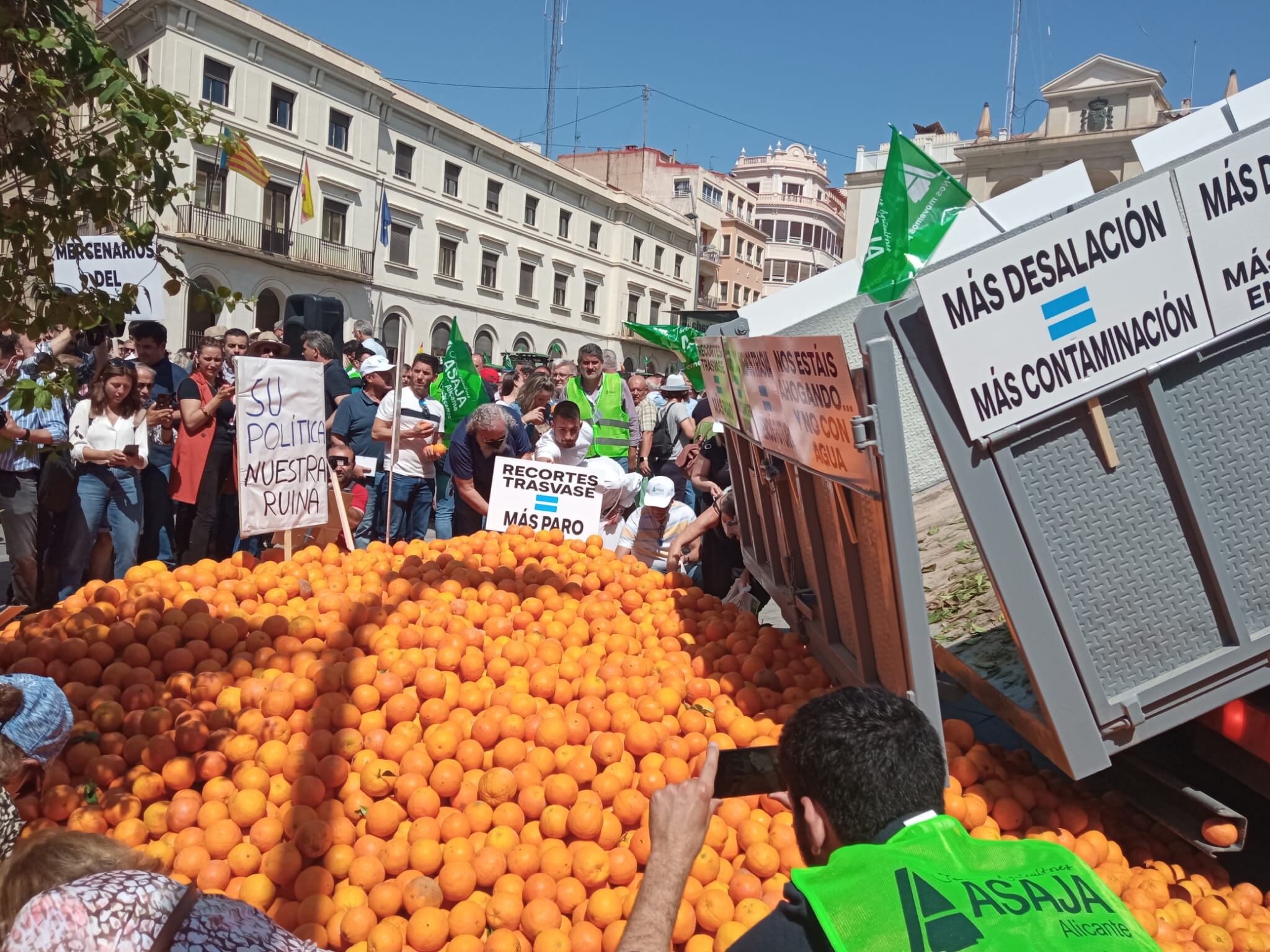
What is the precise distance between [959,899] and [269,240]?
35.5 m

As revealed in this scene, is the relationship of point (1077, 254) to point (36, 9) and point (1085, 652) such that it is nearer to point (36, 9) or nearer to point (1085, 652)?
point (1085, 652)

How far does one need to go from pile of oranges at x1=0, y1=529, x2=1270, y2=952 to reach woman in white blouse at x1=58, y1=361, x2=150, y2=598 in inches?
87.2

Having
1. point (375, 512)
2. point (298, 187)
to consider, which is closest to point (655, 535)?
point (375, 512)

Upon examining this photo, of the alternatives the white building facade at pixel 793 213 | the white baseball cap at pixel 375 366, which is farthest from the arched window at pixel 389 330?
the white building facade at pixel 793 213

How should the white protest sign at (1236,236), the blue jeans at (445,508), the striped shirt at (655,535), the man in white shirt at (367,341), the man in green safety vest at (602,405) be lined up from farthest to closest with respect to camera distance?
the man in green safety vest at (602,405), the man in white shirt at (367,341), the blue jeans at (445,508), the striped shirt at (655,535), the white protest sign at (1236,236)

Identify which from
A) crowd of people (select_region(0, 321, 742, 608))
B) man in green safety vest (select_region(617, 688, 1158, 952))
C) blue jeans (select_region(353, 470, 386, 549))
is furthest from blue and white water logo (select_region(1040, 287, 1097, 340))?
blue jeans (select_region(353, 470, 386, 549))

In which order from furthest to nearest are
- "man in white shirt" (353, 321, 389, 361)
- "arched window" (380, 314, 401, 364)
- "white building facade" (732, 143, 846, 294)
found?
"white building facade" (732, 143, 846, 294) → "arched window" (380, 314, 401, 364) → "man in white shirt" (353, 321, 389, 361)

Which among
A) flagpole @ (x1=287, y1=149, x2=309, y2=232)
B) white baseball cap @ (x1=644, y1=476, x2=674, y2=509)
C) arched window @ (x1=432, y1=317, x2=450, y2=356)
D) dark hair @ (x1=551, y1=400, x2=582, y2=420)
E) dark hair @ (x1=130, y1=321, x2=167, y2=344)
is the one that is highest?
flagpole @ (x1=287, y1=149, x2=309, y2=232)

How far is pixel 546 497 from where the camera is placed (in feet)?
22.1

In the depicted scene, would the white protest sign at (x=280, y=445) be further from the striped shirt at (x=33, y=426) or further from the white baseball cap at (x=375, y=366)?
the white baseball cap at (x=375, y=366)

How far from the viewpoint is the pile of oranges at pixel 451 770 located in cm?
260

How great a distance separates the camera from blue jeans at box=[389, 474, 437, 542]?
803 cm

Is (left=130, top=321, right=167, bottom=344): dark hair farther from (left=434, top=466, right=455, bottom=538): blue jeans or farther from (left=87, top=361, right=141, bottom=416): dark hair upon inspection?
(left=434, top=466, right=455, bottom=538): blue jeans

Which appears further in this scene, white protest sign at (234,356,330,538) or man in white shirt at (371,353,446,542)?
man in white shirt at (371,353,446,542)
